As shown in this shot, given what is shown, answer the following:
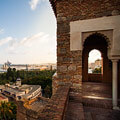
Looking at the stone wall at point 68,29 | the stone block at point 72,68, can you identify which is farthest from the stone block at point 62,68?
the stone block at point 72,68

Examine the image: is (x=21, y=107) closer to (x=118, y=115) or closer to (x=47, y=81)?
(x=118, y=115)

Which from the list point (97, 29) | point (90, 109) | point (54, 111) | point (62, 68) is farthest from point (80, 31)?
point (90, 109)

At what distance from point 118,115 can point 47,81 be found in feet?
121

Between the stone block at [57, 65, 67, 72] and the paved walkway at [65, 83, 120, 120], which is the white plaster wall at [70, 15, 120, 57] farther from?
the paved walkway at [65, 83, 120, 120]

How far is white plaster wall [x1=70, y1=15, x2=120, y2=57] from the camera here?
290 centimetres

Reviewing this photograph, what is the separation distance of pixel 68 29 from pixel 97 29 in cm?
111

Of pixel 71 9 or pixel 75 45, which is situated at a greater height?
pixel 71 9

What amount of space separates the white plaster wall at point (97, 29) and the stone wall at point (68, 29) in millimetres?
160

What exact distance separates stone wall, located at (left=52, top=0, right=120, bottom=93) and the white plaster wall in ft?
0.53

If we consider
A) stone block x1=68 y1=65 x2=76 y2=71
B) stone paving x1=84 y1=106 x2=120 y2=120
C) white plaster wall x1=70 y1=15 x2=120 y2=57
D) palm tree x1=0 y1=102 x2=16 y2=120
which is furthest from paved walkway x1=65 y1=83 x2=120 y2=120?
palm tree x1=0 y1=102 x2=16 y2=120

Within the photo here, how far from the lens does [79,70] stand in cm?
314

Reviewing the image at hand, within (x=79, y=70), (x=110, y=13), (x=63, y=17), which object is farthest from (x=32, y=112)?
(x=110, y=13)

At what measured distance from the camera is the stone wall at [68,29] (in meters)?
3.02

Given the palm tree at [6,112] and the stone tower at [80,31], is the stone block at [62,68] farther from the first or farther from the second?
the palm tree at [6,112]
